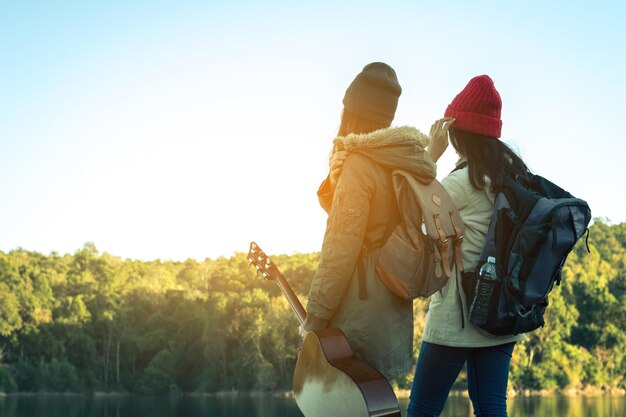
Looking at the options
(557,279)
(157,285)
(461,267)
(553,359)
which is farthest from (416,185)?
(157,285)

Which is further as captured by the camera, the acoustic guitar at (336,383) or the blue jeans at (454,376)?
the blue jeans at (454,376)

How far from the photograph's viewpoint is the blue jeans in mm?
2520

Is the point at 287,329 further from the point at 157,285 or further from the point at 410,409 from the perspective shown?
the point at 410,409

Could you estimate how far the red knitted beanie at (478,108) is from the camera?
2.69 metres

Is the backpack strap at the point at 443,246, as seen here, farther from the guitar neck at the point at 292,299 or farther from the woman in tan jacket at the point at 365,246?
the guitar neck at the point at 292,299

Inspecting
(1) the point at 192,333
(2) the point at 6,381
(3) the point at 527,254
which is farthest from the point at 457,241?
(2) the point at 6,381

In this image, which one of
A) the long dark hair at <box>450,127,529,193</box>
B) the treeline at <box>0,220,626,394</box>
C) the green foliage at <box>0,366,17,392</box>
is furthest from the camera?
the green foliage at <box>0,366,17,392</box>

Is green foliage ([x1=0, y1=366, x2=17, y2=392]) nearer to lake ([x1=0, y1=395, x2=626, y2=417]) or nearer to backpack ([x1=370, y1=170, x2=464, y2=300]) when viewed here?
lake ([x1=0, y1=395, x2=626, y2=417])

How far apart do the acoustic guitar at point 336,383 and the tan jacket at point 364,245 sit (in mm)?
52

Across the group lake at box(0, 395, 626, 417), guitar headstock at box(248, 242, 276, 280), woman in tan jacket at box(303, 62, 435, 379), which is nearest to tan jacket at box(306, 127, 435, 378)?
woman in tan jacket at box(303, 62, 435, 379)

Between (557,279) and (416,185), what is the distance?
521 mm

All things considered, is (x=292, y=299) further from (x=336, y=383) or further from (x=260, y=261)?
(x=336, y=383)

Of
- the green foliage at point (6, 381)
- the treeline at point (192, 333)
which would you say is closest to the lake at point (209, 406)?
the green foliage at point (6, 381)

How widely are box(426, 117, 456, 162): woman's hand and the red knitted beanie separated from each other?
42 millimetres
